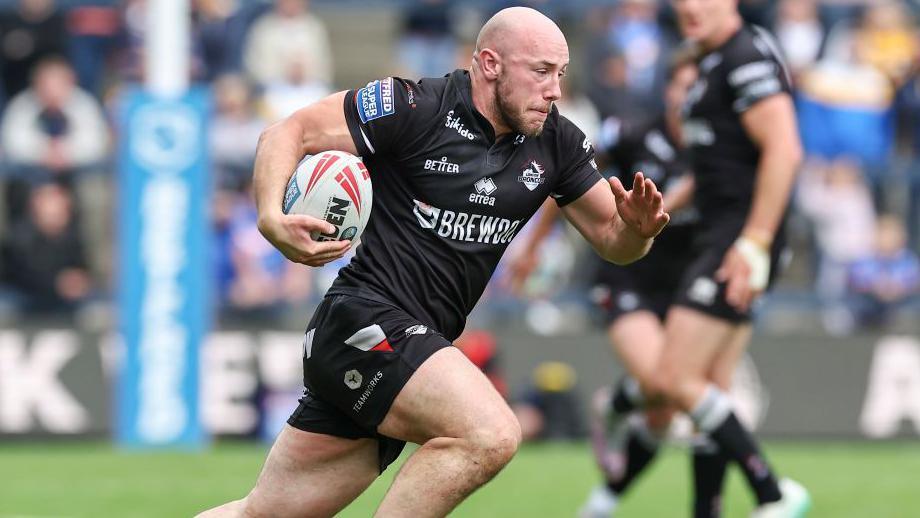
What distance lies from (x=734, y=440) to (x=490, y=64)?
290 cm

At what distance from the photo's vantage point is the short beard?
18.9 feet

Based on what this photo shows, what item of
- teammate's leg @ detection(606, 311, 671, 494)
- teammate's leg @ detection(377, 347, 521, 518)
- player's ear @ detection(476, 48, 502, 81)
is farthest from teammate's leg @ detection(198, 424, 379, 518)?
teammate's leg @ detection(606, 311, 671, 494)

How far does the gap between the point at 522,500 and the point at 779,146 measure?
3143 millimetres

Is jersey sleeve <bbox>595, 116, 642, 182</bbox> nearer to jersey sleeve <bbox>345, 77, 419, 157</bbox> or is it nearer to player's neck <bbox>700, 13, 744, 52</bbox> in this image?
player's neck <bbox>700, 13, 744, 52</bbox>

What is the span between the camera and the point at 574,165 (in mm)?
6023

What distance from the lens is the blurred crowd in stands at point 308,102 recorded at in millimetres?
14711

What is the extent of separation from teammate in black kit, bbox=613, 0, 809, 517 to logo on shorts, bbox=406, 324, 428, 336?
2435 millimetres

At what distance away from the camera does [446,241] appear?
5.82 m

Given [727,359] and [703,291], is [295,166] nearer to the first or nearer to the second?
[703,291]

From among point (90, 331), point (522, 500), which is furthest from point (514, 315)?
point (522, 500)

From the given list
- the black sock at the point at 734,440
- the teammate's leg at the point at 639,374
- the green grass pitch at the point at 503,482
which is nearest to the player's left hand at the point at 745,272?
the black sock at the point at 734,440

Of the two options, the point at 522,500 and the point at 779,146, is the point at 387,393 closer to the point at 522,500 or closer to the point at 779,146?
the point at 779,146

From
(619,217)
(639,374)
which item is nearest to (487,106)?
(619,217)

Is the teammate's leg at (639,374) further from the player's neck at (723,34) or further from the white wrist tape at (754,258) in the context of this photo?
the player's neck at (723,34)
